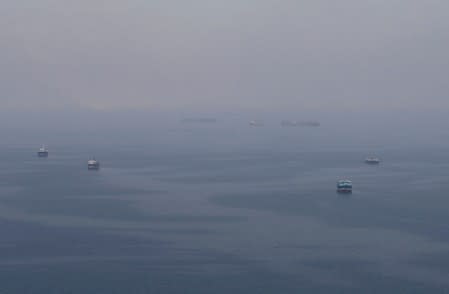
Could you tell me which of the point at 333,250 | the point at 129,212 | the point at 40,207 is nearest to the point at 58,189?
the point at 40,207

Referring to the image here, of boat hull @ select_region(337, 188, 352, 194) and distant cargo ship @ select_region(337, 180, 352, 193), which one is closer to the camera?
boat hull @ select_region(337, 188, 352, 194)

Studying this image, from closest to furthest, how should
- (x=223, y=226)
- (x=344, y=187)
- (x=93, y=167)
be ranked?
1. (x=223, y=226)
2. (x=344, y=187)
3. (x=93, y=167)

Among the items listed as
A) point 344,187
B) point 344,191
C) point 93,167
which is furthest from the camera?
point 93,167

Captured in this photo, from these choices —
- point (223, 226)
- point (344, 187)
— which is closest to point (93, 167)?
point (344, 187)

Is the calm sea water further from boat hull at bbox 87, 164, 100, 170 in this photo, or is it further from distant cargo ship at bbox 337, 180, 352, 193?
boat hull at bbox 87, 164, 100, 170

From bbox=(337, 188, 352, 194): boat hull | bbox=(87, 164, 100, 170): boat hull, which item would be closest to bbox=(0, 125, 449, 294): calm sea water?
bbox=(337, 188, 352, 194): boat hull

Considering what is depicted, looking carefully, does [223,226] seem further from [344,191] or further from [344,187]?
[344,187]

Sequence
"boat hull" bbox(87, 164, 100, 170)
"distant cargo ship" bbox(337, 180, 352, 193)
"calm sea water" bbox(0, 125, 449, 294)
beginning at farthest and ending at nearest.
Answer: "boat hull" bbox(87, 164, 100, 170) → "distant cargo ship" bbox(337, 180, 352, 193) → "calm sea water" bbox(0, 125, 449, 294)

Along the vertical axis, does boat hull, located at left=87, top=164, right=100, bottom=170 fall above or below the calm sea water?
above

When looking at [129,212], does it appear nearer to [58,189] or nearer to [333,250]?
[58,189]
